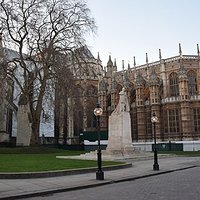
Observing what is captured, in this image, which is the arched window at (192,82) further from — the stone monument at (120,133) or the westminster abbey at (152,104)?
the stone monument at (120,133)

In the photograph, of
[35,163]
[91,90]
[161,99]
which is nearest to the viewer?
[35,163]

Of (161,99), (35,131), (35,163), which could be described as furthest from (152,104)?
(35,163)

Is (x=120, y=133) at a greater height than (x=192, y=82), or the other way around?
(x=192, y=82)

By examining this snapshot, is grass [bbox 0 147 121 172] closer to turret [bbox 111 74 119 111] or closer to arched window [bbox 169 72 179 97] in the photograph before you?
turret [bbox 111 74 119 111]

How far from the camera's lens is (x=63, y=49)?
29.8m

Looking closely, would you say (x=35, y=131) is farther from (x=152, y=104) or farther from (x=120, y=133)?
(x=152, y=104)

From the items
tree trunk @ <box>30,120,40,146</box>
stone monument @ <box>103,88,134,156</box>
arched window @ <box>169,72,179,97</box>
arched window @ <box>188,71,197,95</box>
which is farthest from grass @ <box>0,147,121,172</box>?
arched window @ <box>188,71,197,95</box>

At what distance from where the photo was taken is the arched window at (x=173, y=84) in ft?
181

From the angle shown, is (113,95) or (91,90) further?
(113,95)

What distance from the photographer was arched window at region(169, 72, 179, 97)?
5521 cm

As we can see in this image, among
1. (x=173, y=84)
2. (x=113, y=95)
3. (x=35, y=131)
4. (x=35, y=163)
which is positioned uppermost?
(x=173, y=84)

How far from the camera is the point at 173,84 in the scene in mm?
56406

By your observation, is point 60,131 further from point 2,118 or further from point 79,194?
point 79,194

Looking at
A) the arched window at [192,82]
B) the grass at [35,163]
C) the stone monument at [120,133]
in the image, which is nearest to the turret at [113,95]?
the arched window at [192,82]
